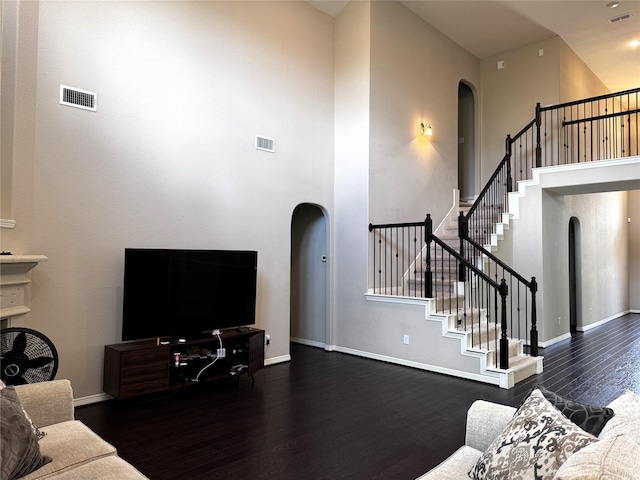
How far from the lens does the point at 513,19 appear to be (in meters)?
7.45

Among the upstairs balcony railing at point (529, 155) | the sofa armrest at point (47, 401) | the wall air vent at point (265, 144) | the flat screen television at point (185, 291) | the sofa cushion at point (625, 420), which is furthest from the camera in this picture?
the upstairs balcony railing at point (529, 155)

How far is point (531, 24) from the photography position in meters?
7.60

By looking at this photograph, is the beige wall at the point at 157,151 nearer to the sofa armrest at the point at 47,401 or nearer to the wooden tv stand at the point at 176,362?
the wooden tv stand at the point at 176,362

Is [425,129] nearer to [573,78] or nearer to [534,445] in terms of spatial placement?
[573,78]

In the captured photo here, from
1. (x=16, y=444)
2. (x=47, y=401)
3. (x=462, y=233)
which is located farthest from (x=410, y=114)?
(x=16, y=444)

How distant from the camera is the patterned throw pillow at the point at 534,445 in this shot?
1.51 meters

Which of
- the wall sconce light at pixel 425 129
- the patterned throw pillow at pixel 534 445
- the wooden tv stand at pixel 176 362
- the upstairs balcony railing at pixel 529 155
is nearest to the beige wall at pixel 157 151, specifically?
the wooden tv stand at pixel 176 362

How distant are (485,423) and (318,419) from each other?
78.4 inches

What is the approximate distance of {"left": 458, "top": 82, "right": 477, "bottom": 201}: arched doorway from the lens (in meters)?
9.04

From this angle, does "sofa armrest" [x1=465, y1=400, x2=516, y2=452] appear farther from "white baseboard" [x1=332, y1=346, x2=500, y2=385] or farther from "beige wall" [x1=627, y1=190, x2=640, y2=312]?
"beige wall" [x1=627, y1=190, x2=640, y2=312]

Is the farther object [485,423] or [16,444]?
[485,423]

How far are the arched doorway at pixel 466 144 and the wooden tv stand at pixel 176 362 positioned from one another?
5919mm

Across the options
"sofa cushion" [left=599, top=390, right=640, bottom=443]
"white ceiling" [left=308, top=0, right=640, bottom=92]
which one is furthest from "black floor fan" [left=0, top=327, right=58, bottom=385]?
"white ceiling" [left=308, top=0, right=640, bottom=92]

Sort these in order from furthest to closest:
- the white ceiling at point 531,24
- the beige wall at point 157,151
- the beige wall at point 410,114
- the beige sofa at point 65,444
→ the white ceiling at point 531,24 → the beige wall at point 410,114 → the beige wall at point 157,151 → the beige sofa at point 65,444
